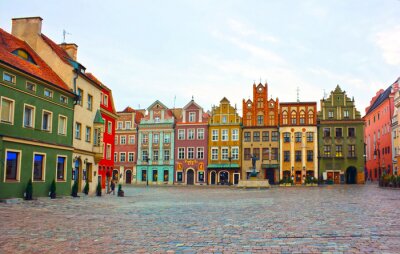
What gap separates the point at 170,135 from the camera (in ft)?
243

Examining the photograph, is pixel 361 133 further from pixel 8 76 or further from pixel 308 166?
pixel 8 76

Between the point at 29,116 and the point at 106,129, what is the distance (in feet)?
51.3

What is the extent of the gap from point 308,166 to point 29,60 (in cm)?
5050

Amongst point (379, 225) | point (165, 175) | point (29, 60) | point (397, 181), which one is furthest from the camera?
point (165, 175)

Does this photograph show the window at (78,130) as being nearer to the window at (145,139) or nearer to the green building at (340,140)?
the window at (145,139)

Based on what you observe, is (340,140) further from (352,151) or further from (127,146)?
(127,146)

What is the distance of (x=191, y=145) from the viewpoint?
7288 cm

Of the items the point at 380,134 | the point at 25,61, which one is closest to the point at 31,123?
the point at 25,61

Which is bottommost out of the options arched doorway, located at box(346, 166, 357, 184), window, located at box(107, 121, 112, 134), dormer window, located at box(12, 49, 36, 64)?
arched doorway, located at box(346, 166, 357, 184)

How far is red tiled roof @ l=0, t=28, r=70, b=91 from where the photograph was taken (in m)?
25.7

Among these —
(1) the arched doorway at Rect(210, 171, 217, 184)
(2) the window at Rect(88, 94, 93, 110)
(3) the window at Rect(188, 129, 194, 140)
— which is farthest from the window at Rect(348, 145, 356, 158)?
(2) the window at Rect(88, 94, 93, 110)

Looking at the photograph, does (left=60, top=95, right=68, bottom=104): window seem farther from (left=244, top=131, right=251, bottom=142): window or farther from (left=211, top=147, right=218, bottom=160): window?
(left=244, top=131, right=251, bottom=142): window

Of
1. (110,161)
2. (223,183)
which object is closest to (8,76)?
→ (110,161)

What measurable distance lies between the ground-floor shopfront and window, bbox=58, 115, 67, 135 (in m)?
42.2
